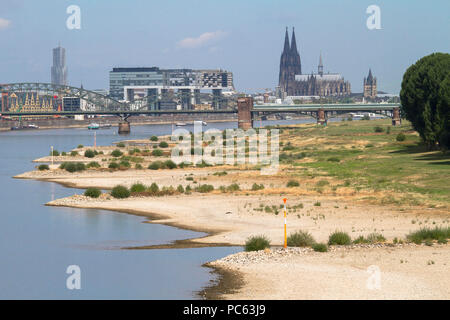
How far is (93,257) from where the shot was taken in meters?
36.5

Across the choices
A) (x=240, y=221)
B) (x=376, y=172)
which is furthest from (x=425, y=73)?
(x=240, y=221)

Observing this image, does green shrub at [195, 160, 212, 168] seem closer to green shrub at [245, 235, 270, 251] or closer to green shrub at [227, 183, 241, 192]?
green shrub at [227, 183, 241, 192]

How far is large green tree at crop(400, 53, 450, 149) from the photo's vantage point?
79.0 meters

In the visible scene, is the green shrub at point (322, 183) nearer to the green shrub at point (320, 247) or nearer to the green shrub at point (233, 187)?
the green shrub at point (233, 187)

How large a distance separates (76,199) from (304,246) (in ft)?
80.2

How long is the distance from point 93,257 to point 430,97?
192ft

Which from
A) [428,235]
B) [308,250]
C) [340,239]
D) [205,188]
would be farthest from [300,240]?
[205,188]

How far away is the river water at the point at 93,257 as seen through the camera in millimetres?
30109

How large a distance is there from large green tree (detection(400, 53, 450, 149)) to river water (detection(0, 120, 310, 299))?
39226 millimetres

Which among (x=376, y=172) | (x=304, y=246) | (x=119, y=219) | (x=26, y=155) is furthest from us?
(x=26, y=155)
